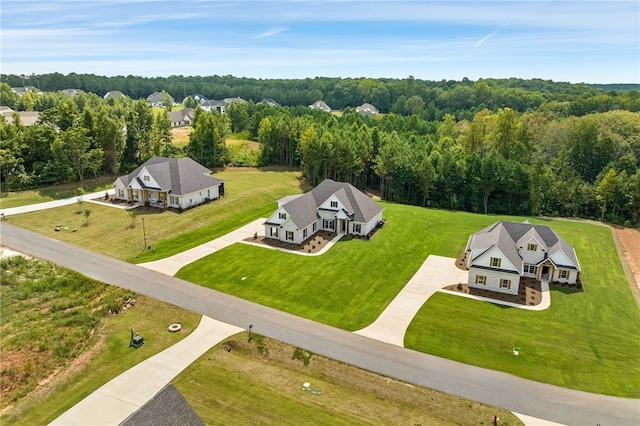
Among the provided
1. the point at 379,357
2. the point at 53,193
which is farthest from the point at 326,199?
the point at 53,193

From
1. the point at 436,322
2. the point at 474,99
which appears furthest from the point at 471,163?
the point at 474,99

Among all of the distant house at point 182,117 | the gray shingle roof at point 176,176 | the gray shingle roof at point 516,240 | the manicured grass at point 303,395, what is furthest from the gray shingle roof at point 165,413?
the distant house at point 182,117

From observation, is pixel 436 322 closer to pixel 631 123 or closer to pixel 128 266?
pixel 128 266

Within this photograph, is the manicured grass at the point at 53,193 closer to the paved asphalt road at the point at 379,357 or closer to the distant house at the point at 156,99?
the paved asphalt road at the point at 379,357

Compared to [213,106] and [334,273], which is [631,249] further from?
[213,106]

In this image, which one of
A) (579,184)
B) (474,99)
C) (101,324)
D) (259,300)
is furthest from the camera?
(474,99)
